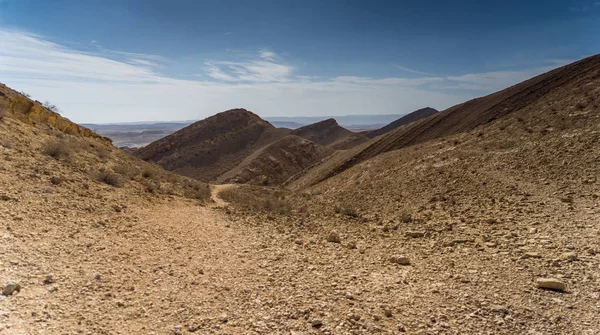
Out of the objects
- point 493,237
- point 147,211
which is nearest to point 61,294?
point 147,211

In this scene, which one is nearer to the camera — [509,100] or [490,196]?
[490,196]

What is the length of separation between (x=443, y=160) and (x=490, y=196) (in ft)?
19.6

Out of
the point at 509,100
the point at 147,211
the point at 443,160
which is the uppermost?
the point at 509,100

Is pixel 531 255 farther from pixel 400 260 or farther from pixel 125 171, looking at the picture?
pixel 125 171

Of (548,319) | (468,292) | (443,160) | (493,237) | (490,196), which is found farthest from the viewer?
(443,160)

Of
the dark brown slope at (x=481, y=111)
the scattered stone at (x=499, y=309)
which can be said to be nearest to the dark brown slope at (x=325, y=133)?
the dark brown slope at (x=481, y=111)

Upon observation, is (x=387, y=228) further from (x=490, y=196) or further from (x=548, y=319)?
(x=548, y=319)

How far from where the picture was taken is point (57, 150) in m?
11.3

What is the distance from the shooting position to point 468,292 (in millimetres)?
5281

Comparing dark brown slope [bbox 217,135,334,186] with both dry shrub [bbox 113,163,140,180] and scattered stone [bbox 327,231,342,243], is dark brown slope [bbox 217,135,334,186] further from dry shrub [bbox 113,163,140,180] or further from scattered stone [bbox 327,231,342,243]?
scattered stone [bbox 327,231,342,243]

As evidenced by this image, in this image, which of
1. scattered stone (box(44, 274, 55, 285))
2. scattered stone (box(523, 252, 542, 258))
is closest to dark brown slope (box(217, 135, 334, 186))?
scattered stone (box(44, 274, 55, 285))

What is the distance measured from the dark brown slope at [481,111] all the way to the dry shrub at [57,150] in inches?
780

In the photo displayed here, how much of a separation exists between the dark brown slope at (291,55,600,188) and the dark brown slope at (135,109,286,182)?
2810 cm

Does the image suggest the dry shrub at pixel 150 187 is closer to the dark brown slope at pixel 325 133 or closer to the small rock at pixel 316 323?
the small rock at pixel 316 323
